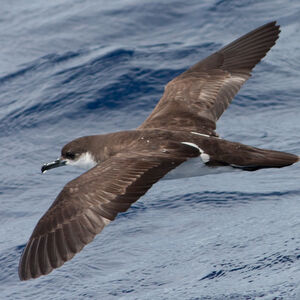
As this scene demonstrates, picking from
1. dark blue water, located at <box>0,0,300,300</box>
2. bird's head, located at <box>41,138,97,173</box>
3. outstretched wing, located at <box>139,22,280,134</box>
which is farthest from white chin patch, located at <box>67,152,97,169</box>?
dark blue water, located at <box>0,0,300,300</box>

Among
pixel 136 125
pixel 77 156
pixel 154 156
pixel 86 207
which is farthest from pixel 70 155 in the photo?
pixel 136 125

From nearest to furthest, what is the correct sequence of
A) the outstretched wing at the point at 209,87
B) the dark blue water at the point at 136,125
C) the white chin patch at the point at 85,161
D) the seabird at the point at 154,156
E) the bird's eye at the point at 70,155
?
the seabird at the point at 154,156 < the dark blue water at the point at 136,125 < the white chin patch at the point at 85,161 < the bird's eye at the point at 70,155 < the outstretched wing at the point at 209,87

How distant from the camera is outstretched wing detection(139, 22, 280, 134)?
25.1 feet

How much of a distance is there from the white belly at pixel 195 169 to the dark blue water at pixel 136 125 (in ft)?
2.55

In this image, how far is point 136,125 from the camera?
10023 mm

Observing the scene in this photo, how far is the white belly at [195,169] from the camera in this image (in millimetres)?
6816

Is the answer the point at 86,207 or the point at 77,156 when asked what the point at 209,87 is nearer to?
the point at 77,156

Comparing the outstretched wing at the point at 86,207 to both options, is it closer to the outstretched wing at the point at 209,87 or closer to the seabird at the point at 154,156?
the seabird at the point at 154,156

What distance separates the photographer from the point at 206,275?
6664 millimetres

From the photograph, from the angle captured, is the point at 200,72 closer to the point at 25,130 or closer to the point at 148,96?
the point at 148,96

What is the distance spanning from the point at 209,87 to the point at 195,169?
1564mm

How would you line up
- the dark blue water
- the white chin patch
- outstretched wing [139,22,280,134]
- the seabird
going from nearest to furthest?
the seabird < the dark blue water < the white chin patch < outstretched wing [139,22,280,134]

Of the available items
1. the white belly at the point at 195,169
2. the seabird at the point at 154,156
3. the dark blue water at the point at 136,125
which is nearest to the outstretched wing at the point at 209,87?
the seabird at the point at 154,156

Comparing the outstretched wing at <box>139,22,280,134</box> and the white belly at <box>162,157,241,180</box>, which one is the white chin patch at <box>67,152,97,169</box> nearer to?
the outstretched wing at <box>139,22,280,134</box>
